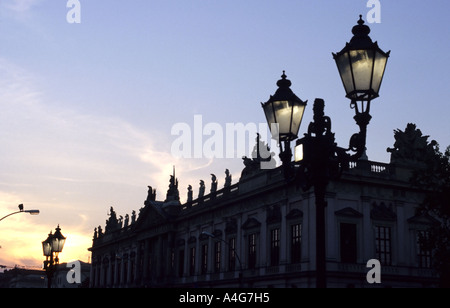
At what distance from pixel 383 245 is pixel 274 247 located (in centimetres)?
769

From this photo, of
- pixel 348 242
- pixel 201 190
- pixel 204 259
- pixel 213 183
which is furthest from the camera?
pixel 201 190

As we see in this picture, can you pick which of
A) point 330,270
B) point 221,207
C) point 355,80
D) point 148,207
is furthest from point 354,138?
point 148,207

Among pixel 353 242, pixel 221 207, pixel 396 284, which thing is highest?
pixel 221 207

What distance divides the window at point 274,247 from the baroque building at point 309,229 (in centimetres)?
7

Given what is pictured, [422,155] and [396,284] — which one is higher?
[422,155]

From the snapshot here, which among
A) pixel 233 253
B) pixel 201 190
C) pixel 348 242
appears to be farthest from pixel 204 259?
pixel 348 242

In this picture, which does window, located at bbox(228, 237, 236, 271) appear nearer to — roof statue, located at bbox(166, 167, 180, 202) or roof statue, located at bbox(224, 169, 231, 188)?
roof statue, located at bbox(224, 169, 231, 188)

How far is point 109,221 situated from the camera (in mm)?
95250

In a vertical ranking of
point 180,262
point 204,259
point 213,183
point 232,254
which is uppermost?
point 213,183

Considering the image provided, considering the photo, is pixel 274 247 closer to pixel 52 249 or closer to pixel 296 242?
pixel 296 242

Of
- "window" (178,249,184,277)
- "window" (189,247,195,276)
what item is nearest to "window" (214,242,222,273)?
"window" (189,247,195,276)

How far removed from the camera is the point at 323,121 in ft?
36.2
